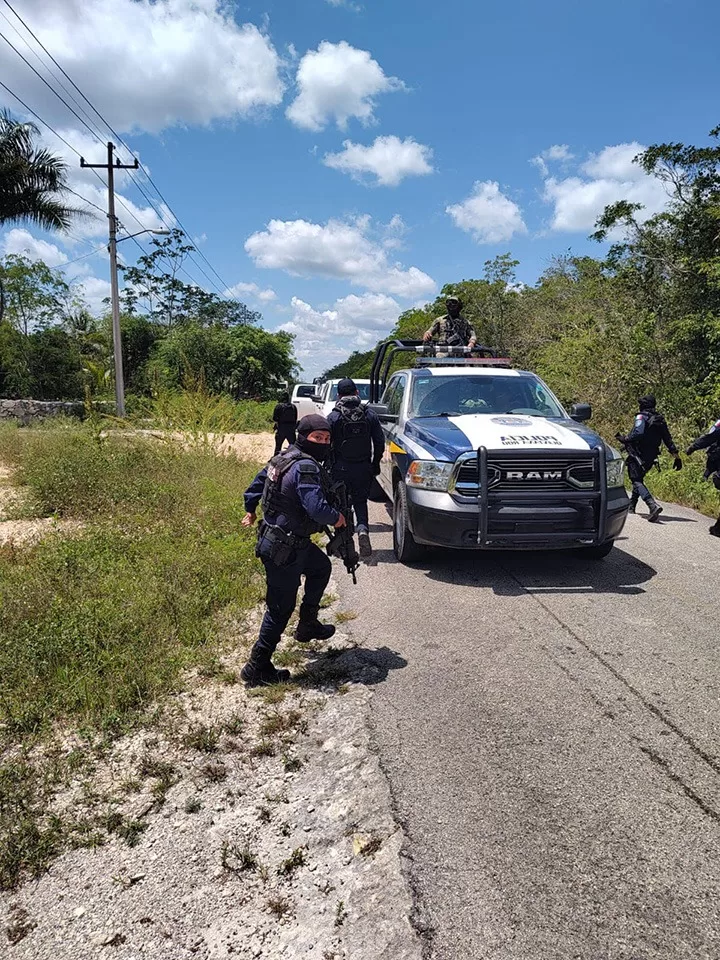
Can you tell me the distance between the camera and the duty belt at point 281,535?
3949 millimetres

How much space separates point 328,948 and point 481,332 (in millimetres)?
26766

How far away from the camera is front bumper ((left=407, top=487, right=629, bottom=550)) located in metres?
5.57

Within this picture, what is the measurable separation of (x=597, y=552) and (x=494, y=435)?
1.59 m

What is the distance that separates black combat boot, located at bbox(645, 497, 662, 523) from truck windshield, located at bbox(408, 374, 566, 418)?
2232mm

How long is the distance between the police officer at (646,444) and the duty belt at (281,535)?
5.79 meters

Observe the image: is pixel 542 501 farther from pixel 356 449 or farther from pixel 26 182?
pixel 26 182

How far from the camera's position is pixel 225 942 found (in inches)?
88.0

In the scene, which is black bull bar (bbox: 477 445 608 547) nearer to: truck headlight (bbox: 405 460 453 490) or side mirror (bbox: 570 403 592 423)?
truck headlight (bbox: 405 460 453 490)

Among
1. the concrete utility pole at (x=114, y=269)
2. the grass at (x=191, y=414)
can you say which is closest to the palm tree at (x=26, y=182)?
the concrete utility pole at (x=114, y=269)

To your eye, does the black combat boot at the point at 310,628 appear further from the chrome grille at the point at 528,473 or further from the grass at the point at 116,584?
the chrome grille at the point at 528,473

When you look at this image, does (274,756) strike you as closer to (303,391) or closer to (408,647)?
(408,647)

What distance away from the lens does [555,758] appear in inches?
124

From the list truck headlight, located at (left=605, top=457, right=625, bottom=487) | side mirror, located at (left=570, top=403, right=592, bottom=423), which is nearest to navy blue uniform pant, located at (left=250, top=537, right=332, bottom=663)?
truck headlight, located at (left=605, top=457, right=625, bottom=487)

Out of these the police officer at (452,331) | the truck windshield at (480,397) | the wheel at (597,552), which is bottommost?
the wheel at (597,552)
